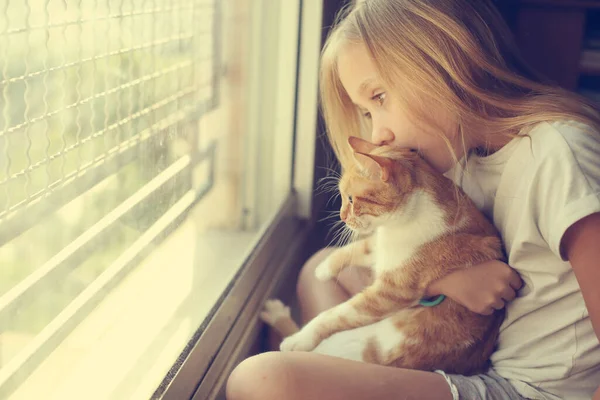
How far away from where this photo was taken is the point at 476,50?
0.98 metres

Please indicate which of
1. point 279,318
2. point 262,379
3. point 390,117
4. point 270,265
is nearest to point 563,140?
point 390,117

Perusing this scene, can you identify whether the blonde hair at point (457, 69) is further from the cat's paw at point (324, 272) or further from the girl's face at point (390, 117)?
the cat's paw at point (324, 272)

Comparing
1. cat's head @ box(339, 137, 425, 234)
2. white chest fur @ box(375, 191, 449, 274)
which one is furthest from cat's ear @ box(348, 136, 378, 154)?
white chest fur @ box(375, 191, 449, 274)

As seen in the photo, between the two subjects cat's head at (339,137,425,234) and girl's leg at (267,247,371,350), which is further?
girl's leg at (267,247,371,350)

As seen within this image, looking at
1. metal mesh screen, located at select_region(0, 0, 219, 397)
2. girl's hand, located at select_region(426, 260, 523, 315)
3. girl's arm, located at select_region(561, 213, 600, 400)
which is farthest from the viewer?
girl's hand, located at select_region(426, 260, 523, 315)

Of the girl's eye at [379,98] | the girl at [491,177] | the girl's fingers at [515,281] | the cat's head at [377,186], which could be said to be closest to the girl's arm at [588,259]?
the girl at [491,177]

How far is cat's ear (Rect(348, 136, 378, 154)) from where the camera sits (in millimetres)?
946

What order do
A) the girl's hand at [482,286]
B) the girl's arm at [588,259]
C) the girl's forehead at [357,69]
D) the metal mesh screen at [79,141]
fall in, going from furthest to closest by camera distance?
the girl's forehead at [357,69] < the girl's hand at [482,286] < the girl's arm at [588,259] < the metal mesh screen at [79,141]

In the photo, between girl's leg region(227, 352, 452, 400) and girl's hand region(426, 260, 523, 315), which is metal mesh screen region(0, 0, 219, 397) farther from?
girl's hand region(426, 260, 523, 315)

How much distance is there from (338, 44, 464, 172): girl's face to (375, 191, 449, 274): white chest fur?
0.12 m

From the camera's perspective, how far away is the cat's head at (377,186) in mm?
923

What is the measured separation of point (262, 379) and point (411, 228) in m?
0.30

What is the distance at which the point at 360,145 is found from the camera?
97 cm

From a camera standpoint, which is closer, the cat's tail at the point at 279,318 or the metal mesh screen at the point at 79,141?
the metal mesh screen at the point at 79,141
